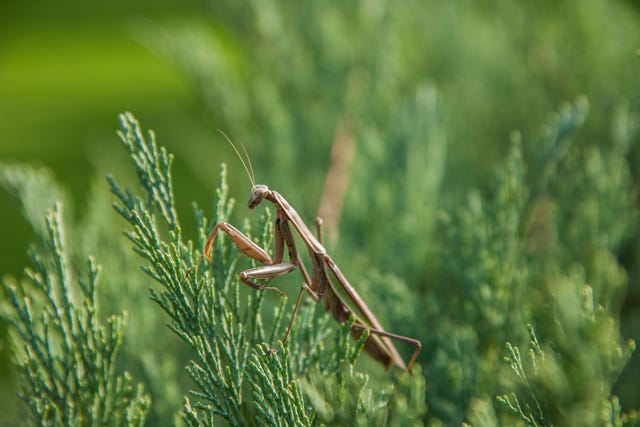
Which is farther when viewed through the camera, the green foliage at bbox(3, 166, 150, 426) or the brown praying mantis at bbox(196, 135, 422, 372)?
the brown praying mantis at bbox(196, 135, 422, 372)

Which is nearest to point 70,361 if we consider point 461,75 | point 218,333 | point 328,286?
point 218,333

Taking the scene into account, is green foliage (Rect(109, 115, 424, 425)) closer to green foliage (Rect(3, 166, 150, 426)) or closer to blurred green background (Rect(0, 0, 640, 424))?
green foliage (Rect(3, 166, 150, 426))

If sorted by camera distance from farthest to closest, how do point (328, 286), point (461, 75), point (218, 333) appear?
point (461, 75), point (328, 286), point (218, 333)

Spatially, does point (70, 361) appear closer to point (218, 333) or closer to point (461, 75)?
point (218, 333)

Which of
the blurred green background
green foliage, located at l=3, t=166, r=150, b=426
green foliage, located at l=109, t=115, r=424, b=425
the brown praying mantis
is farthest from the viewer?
the blurred green background

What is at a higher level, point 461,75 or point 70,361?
point 461,75

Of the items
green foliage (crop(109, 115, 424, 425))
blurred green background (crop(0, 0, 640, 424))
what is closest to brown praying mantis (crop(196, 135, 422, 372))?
green foliage (crop(109, 115, 424, 425))

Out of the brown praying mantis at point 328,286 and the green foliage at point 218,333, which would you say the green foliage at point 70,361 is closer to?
the green foliage at point 218,333

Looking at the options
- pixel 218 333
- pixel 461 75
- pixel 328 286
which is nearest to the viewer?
pixel 218 333

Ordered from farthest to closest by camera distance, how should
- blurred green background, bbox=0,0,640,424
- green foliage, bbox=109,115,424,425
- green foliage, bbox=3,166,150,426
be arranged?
blurred green background, bbox=0,0,640,424
green foliage, bbox=3,166,150,426
green foliage, bbox=109,115,424,425

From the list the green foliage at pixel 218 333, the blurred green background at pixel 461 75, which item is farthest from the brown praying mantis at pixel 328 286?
the blurred green background at pixel 461 75

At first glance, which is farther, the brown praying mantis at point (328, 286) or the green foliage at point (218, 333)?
the brown praying mantis at point (328, 286)
